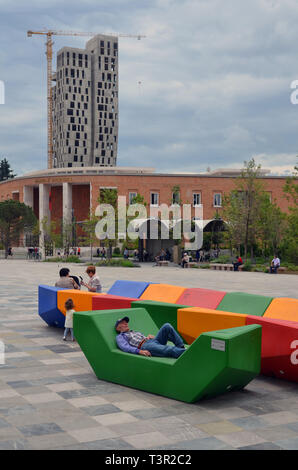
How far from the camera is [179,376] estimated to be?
6.65 metres

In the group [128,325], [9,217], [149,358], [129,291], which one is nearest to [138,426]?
[149,358]

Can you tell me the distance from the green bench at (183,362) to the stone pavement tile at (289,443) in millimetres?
1164

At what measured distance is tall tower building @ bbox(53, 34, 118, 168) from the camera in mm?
147750

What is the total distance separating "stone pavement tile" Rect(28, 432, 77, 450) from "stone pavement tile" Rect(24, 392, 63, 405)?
122 centimetres

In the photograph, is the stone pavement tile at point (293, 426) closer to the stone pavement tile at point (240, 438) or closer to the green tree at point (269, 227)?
the stone pavement tile at point (240, 438)

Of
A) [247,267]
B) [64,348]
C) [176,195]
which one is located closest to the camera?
[64,348]

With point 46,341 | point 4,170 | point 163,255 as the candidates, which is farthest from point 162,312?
point 4,170

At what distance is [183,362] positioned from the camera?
259 inches

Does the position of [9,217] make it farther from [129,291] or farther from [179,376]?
[179,376]

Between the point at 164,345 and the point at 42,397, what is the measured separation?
5.89 ft

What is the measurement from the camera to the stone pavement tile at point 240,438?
16.9 feet

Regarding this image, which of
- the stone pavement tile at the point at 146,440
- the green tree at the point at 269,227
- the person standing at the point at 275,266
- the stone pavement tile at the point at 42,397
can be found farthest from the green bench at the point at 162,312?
the green tree at the point at 269,227

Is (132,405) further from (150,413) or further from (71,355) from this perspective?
(71,355)

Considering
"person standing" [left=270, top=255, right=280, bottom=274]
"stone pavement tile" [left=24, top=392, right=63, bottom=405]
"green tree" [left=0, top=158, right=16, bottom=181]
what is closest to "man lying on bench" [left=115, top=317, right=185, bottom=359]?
"stone pavement tile" [left=24, top=392, right=63, bottom=405]
